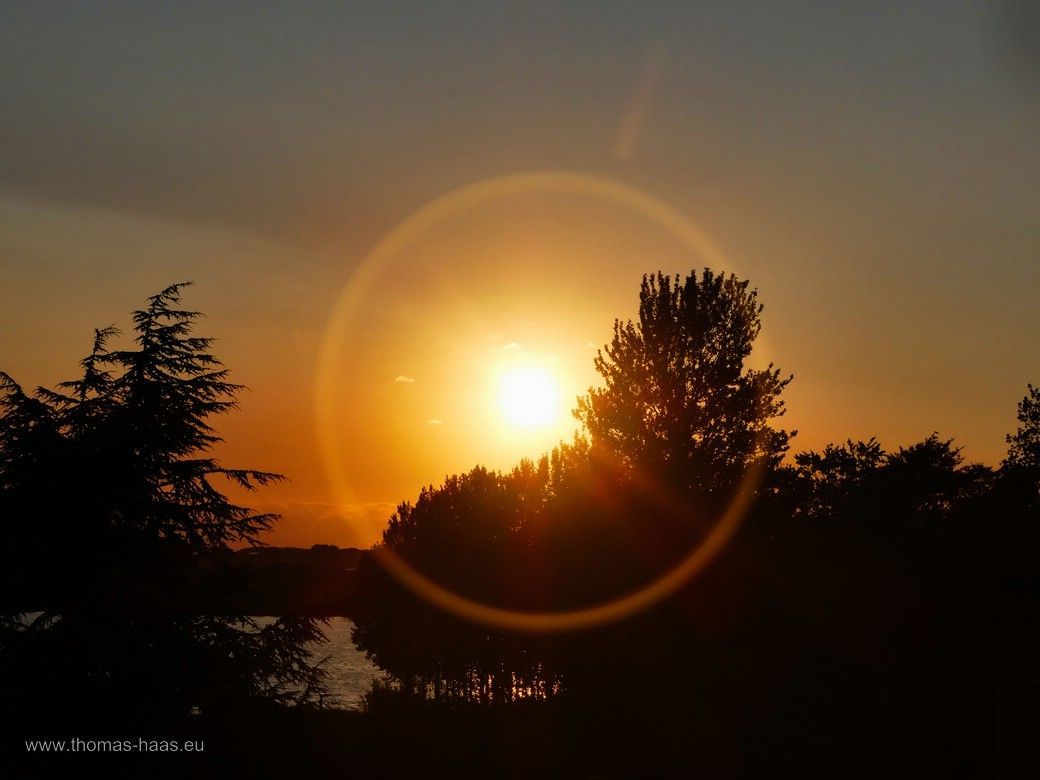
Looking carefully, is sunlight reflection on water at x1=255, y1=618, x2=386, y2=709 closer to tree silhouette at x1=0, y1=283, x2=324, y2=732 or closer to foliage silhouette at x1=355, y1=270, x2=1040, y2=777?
foliage silhouette at x1=355, y1=270, x2=1040, y2=777

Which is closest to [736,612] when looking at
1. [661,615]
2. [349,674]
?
[661,615]

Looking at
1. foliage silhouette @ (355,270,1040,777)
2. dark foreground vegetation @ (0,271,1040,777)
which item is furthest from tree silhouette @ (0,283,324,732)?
foliage silhouette @ (355,270,1040,777)

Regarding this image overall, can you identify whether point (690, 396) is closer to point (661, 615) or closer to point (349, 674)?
point (661, 615)

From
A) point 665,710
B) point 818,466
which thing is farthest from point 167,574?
point 818,466

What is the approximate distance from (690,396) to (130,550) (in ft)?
68.0

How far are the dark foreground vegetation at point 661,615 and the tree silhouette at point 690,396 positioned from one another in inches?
3.2

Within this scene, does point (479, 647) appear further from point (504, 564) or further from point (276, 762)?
point (276, 762)

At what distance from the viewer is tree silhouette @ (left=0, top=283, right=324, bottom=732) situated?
67.5 ft

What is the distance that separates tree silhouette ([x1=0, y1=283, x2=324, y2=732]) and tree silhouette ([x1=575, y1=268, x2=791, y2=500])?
15.2m

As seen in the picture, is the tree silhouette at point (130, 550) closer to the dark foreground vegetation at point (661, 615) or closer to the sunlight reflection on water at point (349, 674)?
the dark foreground vegetation at point (661, 615)

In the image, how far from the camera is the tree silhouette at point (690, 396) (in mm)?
34812

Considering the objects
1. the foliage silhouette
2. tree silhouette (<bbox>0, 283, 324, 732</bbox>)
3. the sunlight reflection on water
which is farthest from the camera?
the sunlight reflection on water

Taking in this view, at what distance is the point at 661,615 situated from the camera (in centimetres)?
3291

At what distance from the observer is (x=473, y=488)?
60750 mm
